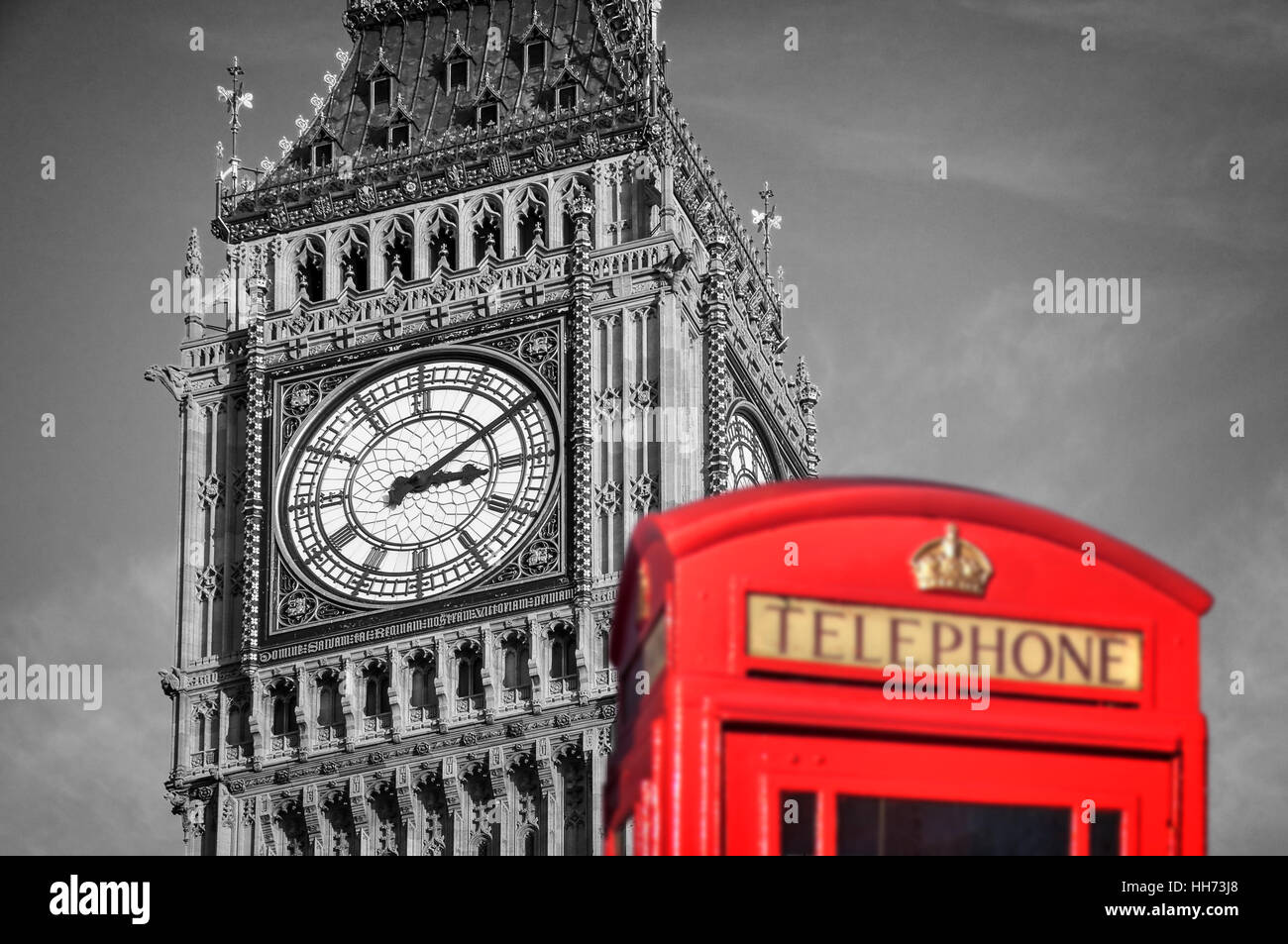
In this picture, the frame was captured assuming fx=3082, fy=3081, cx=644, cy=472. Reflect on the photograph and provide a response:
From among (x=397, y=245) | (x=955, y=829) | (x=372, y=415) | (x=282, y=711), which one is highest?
(x=397, y=245)

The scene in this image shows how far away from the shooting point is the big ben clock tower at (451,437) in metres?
49.6

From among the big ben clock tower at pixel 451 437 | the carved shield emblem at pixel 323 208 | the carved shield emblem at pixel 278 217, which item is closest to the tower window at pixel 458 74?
the big ben clock tower at pixel 451 437

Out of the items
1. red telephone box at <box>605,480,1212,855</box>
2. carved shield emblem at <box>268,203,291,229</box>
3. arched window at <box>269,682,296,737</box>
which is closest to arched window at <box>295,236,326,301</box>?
carved shield emblem at <box>268,203,291,229</box>

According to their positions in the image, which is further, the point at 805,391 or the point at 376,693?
the point at 805,391

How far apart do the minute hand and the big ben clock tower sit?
7 centimetres

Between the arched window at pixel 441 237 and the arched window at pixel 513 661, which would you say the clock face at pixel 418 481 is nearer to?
the arched window at pixel 513 661

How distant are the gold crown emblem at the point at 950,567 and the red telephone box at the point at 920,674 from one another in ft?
0.05

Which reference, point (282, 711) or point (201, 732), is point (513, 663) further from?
point (201, 732)

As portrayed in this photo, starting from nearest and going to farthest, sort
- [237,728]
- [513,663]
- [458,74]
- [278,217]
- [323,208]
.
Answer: [513,663] → [237,728] → [323,208] → [278,217] → [458,74]

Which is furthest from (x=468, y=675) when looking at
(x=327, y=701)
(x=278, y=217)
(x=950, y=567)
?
(x=950, y=567)

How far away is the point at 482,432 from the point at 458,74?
9.17 m

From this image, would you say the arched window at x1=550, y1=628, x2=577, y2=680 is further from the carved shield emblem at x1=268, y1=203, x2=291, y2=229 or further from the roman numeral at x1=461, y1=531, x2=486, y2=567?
the carved shield emblem at x1=268, y1=203, x2=291, y2=229

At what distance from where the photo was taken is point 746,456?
53.6 m
